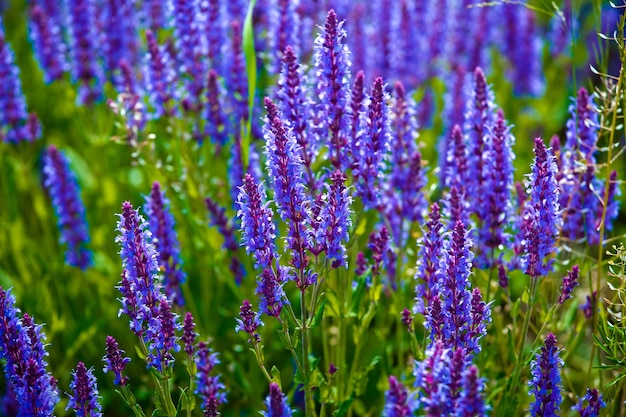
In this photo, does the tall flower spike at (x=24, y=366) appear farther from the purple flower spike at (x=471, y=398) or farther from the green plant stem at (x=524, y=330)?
the green plant stem at (x=524, y=330)

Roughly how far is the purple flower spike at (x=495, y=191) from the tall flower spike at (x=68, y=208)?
2.85m

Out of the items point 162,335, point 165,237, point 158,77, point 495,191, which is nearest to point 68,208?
point 158,77

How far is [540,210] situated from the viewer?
10.2ft

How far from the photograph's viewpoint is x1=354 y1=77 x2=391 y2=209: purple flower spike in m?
3.39

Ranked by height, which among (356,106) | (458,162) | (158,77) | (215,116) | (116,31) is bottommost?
(458,162)

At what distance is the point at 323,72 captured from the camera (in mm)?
3475

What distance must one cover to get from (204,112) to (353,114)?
1.67 metres

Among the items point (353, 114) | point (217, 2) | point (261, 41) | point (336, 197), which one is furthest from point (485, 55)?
point (336, 197)

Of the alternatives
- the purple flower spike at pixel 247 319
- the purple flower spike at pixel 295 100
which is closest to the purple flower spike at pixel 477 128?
the purple flower spike at pixel 295 100

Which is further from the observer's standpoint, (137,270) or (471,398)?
(137,270)

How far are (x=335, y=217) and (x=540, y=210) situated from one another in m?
0.82

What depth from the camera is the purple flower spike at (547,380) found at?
9.91 feet

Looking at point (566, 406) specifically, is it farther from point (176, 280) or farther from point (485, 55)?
point (485, 55)

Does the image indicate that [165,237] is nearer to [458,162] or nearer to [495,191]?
[458,162]
